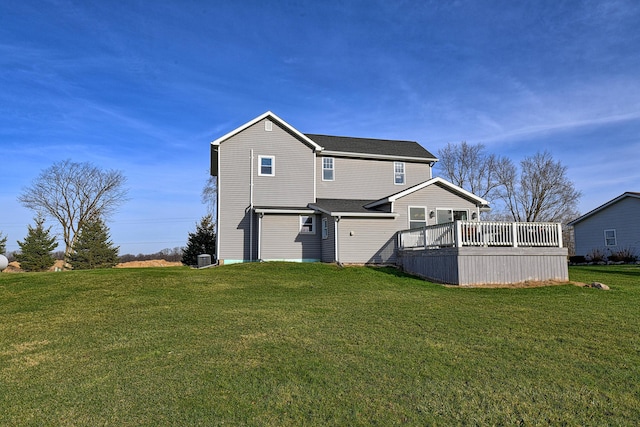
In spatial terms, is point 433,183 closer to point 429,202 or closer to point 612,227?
point 429,202

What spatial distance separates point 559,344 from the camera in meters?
5.71

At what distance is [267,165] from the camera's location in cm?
1927

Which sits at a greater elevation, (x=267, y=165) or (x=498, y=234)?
(x=267, y=165)

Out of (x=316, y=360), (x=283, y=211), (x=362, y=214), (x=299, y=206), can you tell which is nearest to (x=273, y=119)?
(x=299, y=206)

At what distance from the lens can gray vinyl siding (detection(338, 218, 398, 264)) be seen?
1734 centimetres

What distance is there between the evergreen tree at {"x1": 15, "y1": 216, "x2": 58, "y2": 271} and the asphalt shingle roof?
2377cm

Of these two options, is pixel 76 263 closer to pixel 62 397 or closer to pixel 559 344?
pixel 62 397

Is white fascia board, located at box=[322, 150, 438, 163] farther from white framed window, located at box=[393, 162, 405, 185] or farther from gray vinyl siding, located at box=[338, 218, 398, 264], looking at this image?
gray vinyl siding, located at box=[338, 218, 398, 264]

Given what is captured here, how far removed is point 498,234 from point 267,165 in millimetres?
10801

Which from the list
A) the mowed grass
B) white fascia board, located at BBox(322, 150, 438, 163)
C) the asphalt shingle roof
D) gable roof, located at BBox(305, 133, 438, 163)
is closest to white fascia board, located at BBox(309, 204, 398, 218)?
white fascia board, located at BBox(322, 150, 438, 163)

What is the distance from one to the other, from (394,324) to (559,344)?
246 centimetres

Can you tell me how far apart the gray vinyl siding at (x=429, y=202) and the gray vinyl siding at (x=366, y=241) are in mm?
780

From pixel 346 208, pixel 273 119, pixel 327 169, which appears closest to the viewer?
pixel 346 208

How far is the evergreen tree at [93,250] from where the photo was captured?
104 ft
